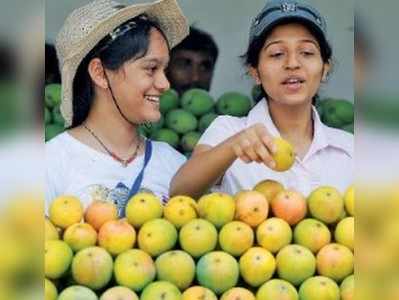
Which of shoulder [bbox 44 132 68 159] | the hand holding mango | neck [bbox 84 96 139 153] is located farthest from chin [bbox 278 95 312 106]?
shoulder [bbox 44 132 68 159]

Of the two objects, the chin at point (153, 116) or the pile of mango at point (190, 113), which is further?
the pile of mango at point (190, 113)

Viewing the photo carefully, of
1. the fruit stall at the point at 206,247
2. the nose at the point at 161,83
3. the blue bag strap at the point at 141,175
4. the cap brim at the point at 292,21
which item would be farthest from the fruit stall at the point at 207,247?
the cap brim at the point at 292,21

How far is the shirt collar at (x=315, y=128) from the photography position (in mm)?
2971

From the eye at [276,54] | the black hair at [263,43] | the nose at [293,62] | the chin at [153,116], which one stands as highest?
the black hair at [263,43]

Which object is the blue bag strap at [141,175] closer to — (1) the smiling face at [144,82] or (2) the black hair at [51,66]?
(1) the smiling face at [144,82]

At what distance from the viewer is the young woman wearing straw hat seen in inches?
112

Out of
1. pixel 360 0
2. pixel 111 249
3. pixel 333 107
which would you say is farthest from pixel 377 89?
pixel 111 249

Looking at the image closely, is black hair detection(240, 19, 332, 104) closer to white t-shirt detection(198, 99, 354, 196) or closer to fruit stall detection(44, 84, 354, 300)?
white t-shirt detection(198, 99, 354, 196)

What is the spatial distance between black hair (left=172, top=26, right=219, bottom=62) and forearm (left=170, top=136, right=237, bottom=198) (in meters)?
0.45

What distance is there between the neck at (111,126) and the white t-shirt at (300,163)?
222mm

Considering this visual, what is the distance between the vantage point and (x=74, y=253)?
2.64 m

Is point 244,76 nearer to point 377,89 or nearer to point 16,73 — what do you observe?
point 377,89

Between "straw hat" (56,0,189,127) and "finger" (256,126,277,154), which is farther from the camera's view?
"straw hat" (56,0,189,127)

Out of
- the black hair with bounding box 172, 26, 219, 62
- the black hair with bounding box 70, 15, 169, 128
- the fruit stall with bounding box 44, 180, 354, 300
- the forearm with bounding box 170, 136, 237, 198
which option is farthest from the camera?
the black hair with bounding box 172, 26, 219, 62
